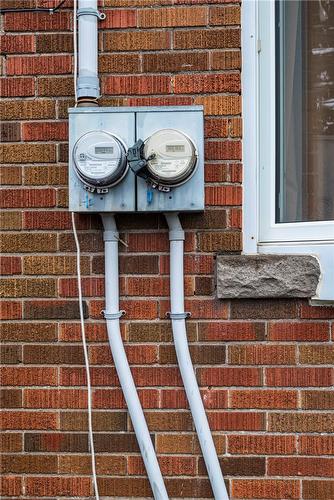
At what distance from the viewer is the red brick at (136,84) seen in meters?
2.44

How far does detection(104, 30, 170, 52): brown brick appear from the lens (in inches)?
96.1

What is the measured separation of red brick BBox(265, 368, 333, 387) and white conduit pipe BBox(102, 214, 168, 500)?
0.53 m

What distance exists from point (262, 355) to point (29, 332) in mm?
942

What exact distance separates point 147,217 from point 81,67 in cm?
65

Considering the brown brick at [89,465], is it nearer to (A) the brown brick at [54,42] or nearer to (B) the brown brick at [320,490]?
(B) the brown brick at [320,490]

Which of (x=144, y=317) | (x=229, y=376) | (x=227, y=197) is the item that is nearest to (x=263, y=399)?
(x=229, y=376)

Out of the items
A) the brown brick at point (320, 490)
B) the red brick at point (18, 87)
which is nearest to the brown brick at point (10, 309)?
the red brick at point (18, 87)

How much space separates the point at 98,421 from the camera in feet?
8.01

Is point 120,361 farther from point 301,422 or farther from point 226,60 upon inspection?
point 226,60

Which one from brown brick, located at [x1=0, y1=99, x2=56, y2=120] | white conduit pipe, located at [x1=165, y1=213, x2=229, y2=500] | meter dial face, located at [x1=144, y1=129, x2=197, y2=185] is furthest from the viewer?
brown brick, located at [x1=0, y1=99, x2=56, y2=120]

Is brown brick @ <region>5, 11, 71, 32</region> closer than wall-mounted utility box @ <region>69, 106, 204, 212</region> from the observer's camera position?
No

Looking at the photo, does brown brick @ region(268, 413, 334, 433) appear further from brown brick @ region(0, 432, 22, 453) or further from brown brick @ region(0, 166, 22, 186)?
brown brick @ region(0, 166, 22, 186)

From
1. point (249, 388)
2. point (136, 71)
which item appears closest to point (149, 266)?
point (249, 388)

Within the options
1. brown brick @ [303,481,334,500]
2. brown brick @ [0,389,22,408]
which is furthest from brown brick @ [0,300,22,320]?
brown brick @ [303,481,334,500]
